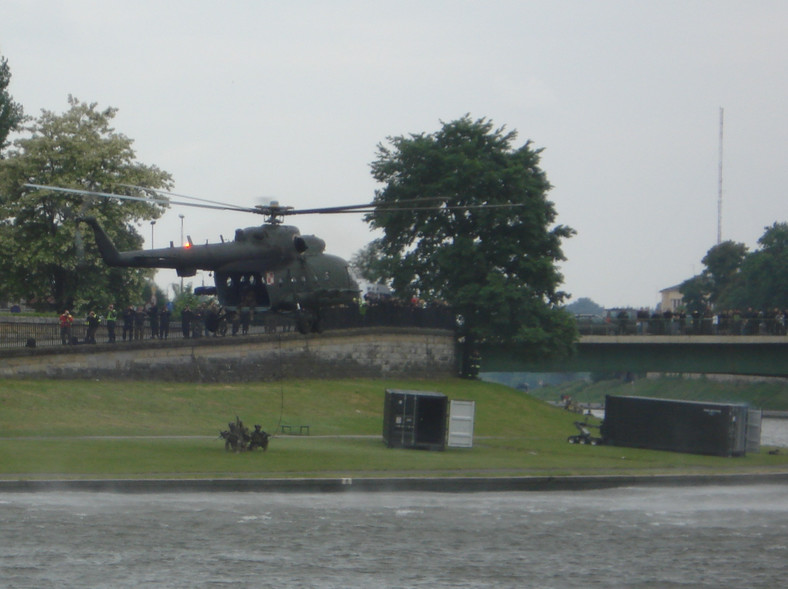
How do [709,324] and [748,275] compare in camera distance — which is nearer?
[709,324]

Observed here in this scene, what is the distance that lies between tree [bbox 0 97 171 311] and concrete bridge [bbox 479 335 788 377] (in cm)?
1860

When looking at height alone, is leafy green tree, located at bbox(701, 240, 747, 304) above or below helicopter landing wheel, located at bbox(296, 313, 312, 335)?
above

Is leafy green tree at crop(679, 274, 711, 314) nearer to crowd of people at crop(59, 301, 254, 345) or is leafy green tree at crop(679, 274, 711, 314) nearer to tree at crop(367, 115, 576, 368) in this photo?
tree at crop(367, 115, 576, 368)

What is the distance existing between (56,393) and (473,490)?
71.7 feet

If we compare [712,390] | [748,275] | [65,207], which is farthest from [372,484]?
[748,275]

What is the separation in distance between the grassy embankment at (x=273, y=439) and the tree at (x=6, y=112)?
17984 mm

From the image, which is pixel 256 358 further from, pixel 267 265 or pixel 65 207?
pixel 267 265

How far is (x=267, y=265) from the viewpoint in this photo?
28.2 m

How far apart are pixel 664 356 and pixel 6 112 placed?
35983 millimetres

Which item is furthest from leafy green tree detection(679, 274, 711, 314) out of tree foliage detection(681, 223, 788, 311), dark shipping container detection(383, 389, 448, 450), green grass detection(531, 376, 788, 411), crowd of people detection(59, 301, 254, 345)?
dark shipping container detection(383, 389, 448, 450)

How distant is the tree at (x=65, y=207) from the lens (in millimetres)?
56625

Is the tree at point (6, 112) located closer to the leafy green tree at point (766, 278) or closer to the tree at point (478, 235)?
the tree at point (478, 235)

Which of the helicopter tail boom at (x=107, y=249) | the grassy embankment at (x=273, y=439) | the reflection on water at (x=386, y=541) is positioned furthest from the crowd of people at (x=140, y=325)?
the reflection on water at (x=386, y=541)

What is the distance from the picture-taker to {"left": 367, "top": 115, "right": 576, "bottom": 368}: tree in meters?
61.8
